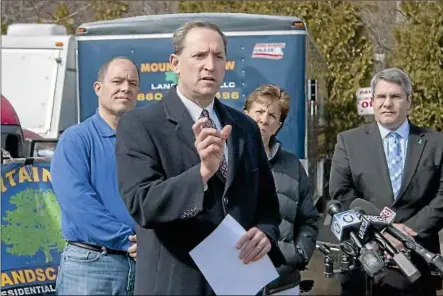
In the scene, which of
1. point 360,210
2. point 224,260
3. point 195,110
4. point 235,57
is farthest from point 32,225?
point 235,57

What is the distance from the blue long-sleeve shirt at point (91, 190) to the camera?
4016 millimetres

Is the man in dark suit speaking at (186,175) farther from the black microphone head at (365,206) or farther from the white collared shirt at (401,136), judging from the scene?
the white collared shirt at (401,136)

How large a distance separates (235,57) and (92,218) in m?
6.28

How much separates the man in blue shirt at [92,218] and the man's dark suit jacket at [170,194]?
1.20 m

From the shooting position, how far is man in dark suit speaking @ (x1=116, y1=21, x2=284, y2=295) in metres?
2.66

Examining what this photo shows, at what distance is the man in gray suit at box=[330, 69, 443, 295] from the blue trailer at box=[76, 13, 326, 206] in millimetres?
4938

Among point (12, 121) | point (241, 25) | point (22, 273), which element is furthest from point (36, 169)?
point (241, 25)

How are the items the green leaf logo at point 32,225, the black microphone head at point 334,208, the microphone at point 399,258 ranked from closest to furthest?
1. the microphone at point 399,258
2. the black microphone head at point 334,208
3. the green leaf logo at point 32,225

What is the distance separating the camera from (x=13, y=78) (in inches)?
464

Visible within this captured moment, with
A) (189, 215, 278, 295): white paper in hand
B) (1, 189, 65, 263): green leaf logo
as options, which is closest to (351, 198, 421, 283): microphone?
(189, 215, 278, 295): white paper in hand

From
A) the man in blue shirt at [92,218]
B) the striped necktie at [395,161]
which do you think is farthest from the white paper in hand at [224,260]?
the striped necktie at [395,161]

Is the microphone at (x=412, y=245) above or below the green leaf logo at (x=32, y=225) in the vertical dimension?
above

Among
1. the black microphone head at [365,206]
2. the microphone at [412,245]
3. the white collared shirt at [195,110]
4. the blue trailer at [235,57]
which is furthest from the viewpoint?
the blue trailer at [235,57]

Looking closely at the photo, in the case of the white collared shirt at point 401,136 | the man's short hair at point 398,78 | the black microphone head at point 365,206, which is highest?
the man's short hair at point 398,78
